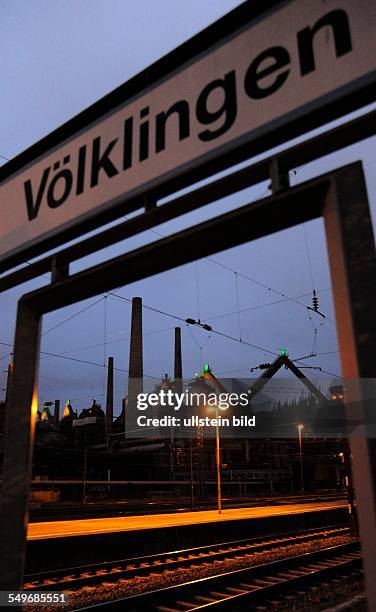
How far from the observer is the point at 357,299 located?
1467 millimetres

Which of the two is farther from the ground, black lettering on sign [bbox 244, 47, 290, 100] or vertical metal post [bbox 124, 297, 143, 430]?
vertical metal post [bbox 124, 297, 143, 430]

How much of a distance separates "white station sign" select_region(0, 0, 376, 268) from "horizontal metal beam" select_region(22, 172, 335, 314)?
1.12 ft

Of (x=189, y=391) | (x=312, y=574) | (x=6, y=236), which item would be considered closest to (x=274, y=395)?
(x=189, y=391)

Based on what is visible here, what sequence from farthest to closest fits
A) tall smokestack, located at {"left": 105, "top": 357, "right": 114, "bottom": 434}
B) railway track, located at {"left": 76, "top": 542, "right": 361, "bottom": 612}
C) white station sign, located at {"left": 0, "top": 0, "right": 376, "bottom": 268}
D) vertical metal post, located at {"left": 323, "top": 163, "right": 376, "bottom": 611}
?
tall smokestack, located at {"left": 105, "top": 357, "right": 114, "bottom": 434}
railway track, located at {"left": 76, "top": 542, "right": 361, "bottom": 612}
white station sign, located at {"left": 0, "top": 0, "right": 376, "bottom": 268}
vertical metal post, located at {"left": 323, "top": 163, "right": 376, "bottom": 611}

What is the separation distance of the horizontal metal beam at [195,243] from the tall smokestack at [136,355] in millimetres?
49211

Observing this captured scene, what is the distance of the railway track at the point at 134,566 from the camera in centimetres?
837

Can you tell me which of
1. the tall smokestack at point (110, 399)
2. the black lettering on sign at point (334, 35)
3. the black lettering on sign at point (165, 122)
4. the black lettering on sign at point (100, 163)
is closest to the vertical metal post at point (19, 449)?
the black lettering on sign at point (100, 163)

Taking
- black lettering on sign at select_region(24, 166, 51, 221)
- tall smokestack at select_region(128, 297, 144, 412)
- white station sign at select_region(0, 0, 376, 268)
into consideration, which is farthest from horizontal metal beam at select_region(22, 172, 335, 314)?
tall smokestack at select_region(128, 297, 144, 412)

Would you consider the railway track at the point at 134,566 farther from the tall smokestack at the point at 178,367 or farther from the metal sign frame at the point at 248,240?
the tall smokestack at the point at 178,367

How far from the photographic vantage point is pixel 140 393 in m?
53.3

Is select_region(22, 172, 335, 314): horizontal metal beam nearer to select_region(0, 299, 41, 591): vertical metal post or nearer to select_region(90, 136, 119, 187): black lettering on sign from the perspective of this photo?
select_region(0, 299, 41, 591): vertical metal post

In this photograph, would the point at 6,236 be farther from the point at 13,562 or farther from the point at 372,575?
the point at 372,575

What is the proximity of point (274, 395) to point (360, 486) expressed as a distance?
6363cm

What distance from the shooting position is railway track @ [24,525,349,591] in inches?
329
